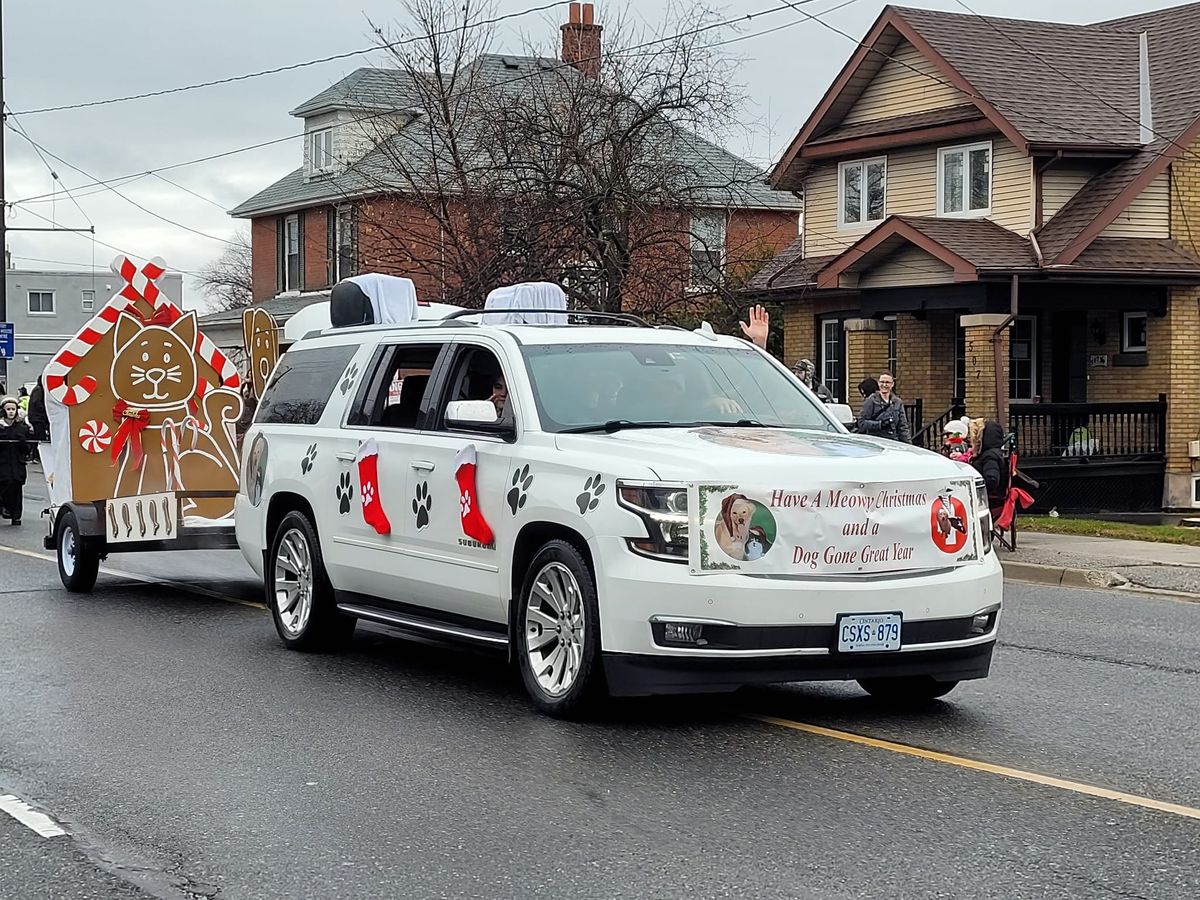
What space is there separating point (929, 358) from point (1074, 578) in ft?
49.4

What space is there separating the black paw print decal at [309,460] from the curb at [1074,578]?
Result: 25.7 ft

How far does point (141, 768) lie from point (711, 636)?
8.02 feet

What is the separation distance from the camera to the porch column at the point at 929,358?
98.7 feet

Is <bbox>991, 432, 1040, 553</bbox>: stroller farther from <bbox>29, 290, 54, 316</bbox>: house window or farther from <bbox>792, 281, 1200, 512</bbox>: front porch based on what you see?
<bbox>29, 290, 54, 316</bbox>: house window

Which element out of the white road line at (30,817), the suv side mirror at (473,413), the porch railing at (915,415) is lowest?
the white road line at (30,817)

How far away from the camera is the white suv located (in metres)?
7.35

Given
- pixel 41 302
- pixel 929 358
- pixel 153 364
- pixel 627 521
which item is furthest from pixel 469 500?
pixel 41 302

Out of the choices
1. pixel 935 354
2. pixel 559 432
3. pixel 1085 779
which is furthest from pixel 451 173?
pixel 1085 779

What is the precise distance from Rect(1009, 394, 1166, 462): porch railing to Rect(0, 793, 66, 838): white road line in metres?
21.2

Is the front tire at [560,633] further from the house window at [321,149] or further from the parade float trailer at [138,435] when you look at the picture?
the house window at [321,149]

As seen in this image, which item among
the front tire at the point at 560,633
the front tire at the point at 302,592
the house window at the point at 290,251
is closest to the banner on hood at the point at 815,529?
the front tire at the point at 560,633

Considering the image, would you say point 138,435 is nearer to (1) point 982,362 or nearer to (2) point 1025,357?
(1) point 982,362

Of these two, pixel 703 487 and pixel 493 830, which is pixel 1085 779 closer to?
pixel 703 487

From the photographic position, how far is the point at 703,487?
7.36 meters
